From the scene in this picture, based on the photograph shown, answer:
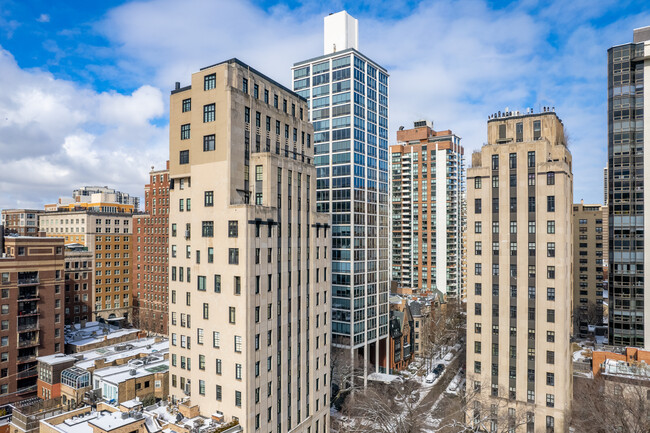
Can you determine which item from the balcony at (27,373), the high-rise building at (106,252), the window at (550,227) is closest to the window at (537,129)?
the window at (550,227)

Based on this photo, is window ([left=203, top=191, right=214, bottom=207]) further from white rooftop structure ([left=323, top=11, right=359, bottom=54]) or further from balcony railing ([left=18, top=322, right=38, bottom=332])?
white rooftop structure ([left=323, top=11, right=359, bottom=54])

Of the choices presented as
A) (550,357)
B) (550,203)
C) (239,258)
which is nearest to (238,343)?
(239,258)

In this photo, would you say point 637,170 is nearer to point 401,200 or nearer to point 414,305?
point 414,305

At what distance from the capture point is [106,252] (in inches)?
5969

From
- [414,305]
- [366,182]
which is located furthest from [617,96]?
[414,305]

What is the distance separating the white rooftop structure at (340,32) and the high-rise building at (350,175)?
230mm

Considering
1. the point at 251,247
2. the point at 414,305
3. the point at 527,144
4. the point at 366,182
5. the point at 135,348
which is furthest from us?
the point at 414,305

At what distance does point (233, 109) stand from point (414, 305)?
9328cm

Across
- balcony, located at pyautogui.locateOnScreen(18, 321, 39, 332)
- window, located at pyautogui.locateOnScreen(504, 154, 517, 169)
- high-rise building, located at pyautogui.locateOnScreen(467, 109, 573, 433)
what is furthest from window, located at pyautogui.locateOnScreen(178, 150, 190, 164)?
balcony, located at pyautogui.locateOnScreen(18, 321, 39, 332)

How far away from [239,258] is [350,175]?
1933 inches

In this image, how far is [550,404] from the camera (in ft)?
205

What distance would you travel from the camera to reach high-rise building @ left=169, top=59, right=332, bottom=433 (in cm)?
4959

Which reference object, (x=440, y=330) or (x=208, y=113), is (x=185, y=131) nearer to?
(x=208, y=113)

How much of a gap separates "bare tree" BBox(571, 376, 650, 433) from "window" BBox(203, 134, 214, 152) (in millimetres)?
62259
